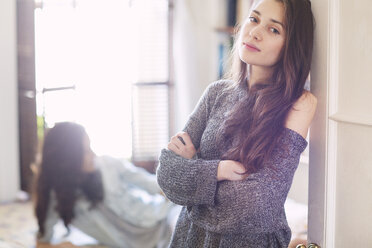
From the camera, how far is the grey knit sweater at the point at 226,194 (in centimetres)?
113

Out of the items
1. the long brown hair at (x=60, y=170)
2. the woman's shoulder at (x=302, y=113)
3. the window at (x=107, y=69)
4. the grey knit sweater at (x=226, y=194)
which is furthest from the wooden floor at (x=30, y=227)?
the woman's shoulder at (x=302, y=113)

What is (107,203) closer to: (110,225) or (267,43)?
(110,225)

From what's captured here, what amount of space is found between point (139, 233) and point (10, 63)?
65.3 inches

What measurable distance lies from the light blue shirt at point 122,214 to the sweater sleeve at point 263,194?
5.37 feet

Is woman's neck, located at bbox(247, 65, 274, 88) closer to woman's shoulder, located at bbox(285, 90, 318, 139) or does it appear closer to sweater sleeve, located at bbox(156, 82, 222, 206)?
woman's shoulder, located at bbox(285, 90, 318, 139)

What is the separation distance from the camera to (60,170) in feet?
8.50

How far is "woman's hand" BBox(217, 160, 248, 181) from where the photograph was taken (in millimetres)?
1179

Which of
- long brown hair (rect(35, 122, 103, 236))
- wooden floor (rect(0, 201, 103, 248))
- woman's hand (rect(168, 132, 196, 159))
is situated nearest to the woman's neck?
woman's hand (rect(168, 132, 196, 159))

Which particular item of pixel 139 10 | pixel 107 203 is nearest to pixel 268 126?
Result: pixel 107 203

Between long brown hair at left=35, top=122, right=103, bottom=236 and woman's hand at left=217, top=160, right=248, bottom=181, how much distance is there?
61.9 inches

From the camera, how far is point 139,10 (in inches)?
148

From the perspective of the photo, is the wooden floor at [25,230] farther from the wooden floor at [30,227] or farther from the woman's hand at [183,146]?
the woman's hand at [183,146]

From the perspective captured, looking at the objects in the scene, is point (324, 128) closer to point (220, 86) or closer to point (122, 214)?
point (220, 86)

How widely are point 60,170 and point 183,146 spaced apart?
1.46m
